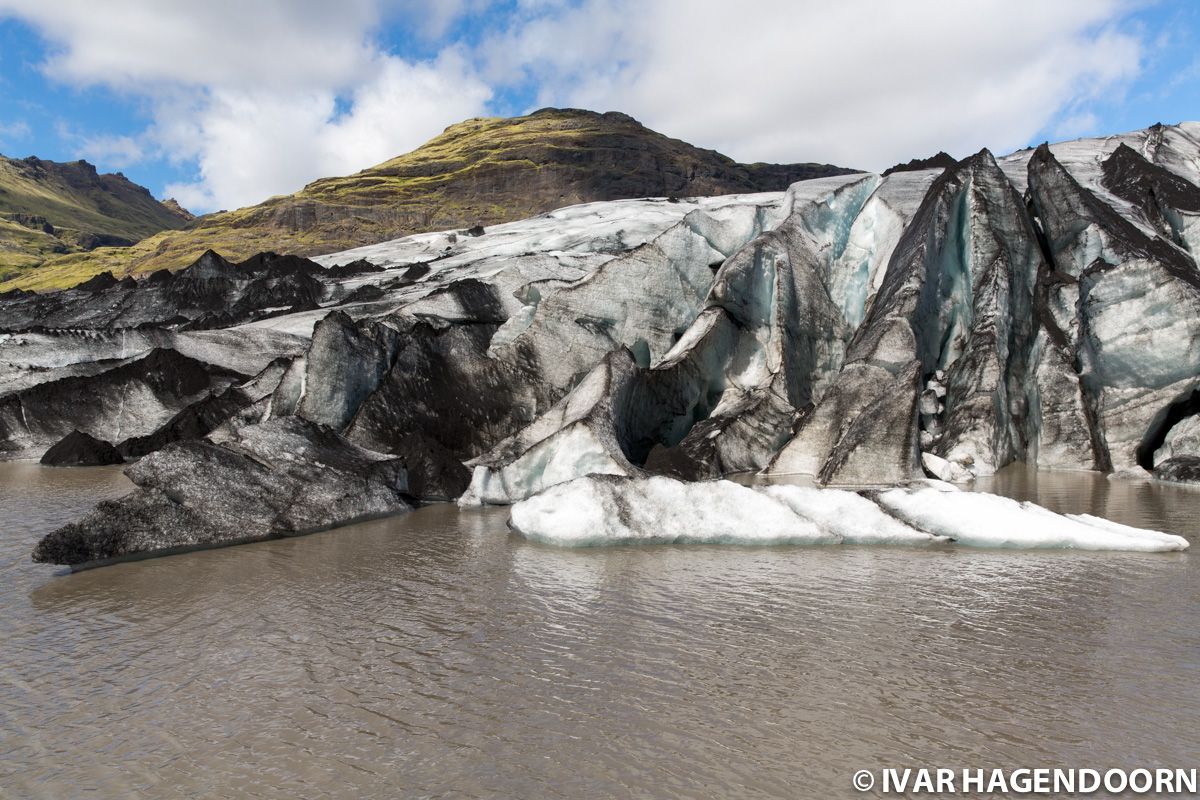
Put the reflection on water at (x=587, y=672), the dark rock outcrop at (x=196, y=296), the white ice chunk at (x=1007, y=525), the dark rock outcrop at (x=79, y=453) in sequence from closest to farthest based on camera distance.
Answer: the reflection on water at (x=587, y=672)
the white ice chunk at (x=1007, y=525)
the dark rock outcrop at (x=79, y=453)
the dark rock outcrop at (x=196, y=296)

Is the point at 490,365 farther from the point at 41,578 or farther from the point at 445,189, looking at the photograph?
the point at 445,189

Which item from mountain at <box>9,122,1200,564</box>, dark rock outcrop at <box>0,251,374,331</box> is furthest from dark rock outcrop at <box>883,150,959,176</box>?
dark rock outcrop at <box>0,251,374,331</box>

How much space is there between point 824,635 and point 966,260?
582 inches

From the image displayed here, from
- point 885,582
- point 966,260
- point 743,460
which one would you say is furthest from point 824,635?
point 966,260

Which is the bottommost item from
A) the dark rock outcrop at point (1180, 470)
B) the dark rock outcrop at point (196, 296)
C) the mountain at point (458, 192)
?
the dark rock outcrop at point (1180, 470)

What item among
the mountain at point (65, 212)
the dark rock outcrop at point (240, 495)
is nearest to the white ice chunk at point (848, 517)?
the dark rock outcrop at point (240, 495)

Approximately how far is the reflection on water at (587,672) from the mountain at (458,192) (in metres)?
64.4

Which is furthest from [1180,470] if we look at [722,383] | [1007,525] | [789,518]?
[789,518]

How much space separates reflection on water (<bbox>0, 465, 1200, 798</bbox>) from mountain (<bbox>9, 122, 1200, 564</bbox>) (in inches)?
42.7

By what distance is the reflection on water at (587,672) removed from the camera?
12.2 feet

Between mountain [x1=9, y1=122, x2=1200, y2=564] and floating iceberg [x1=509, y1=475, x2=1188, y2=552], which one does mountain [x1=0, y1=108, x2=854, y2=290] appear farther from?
floating iceberg [x1=509, y1=475, x2=1188, y2=552]

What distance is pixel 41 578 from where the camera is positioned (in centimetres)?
716

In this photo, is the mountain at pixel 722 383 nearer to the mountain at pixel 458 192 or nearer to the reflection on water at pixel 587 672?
the reflection on water at pixel 587 672

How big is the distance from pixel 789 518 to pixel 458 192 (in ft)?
258
